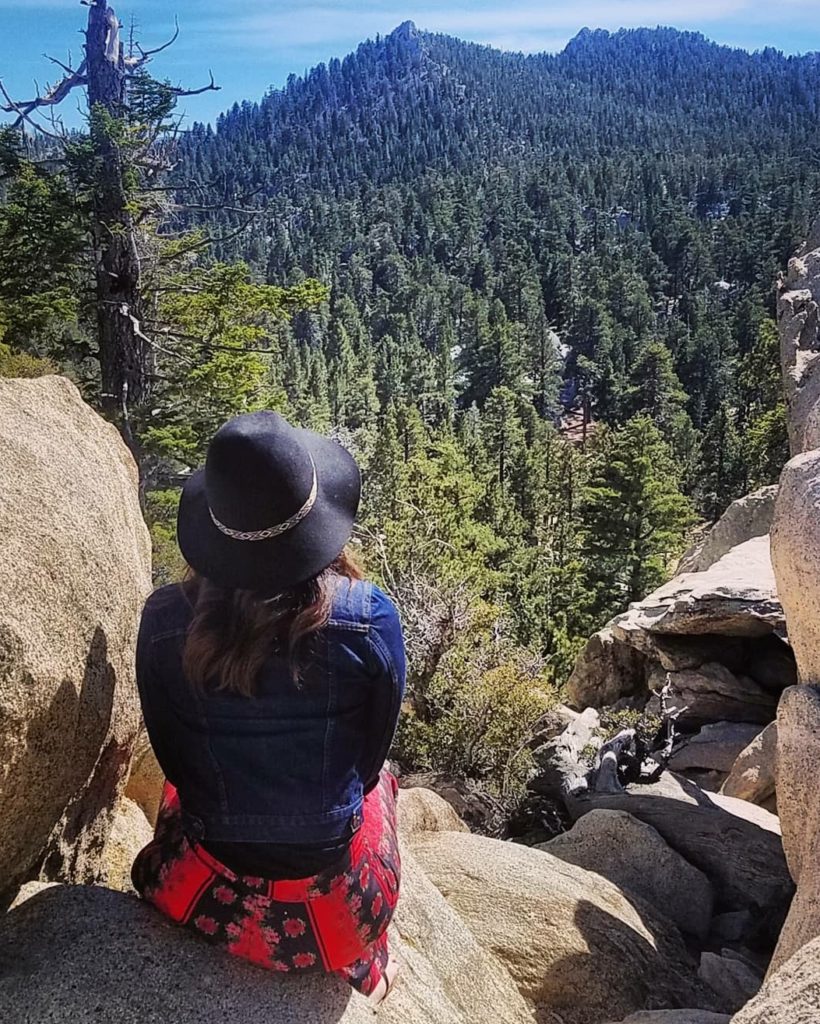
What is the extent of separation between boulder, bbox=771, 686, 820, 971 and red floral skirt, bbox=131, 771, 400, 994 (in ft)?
10.6

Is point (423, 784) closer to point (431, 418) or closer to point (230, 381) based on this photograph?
point (230, 381)

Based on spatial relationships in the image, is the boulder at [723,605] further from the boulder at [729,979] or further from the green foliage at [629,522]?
the green foliage at [629,522]

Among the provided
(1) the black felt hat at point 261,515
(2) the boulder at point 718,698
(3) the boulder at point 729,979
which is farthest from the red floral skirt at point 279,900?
(2) the boulder at point 718,698

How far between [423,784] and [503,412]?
1751 inches

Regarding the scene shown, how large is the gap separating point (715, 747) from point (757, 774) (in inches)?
123

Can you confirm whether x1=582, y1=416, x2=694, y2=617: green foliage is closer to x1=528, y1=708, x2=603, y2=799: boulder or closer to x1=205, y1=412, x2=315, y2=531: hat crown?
x1=528, y1=708, x2=603, y2=799: boulder

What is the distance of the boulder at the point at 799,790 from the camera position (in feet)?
17.3

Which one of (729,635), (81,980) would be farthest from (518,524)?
(81,980)

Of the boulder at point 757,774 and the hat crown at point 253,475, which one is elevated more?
the hat crown at point 253,475

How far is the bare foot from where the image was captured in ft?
12.3

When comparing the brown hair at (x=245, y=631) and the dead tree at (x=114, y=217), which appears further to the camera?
the dead tree at (x=114, y=217)

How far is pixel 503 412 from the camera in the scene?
55781mm

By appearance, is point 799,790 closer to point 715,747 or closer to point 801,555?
point 801,555

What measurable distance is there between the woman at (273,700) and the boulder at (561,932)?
3241mm
